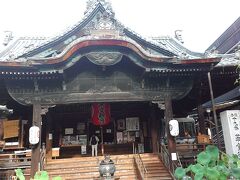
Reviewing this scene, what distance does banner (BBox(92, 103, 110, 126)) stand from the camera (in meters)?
15.5

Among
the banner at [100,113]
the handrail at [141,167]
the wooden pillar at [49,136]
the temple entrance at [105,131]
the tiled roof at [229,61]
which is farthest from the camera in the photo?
the temple entrance at [105,131]

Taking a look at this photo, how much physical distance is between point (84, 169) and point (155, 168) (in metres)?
3.31

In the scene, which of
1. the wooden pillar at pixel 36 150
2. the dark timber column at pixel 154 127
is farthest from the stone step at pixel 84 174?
the dark timber column at pixel 154 127

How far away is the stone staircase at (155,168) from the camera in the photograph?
38.4 ft

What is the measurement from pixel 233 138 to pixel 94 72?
653 centimetres

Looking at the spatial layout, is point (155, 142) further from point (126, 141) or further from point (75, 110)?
point (75, 110)

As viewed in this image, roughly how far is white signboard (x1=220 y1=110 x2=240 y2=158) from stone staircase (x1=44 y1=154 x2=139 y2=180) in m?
4.28

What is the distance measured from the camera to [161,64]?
11812mm

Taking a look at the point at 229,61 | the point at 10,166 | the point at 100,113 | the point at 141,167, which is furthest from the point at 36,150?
the point at 229,61

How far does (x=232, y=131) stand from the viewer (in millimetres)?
10797

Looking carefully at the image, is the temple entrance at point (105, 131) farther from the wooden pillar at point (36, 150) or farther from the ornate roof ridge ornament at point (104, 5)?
the ornate roof ridge ornament at point (104, 5)

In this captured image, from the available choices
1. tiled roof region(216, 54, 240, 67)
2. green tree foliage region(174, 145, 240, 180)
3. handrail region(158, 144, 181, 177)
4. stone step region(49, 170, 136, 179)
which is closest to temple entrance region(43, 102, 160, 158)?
handrail region(158, 144, 181, 177)

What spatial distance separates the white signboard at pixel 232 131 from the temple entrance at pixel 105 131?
630cm

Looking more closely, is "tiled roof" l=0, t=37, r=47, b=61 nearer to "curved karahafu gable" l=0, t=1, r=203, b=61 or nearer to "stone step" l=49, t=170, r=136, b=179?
"curved karahafu gable" l=0, t=1, r=203, b=61
